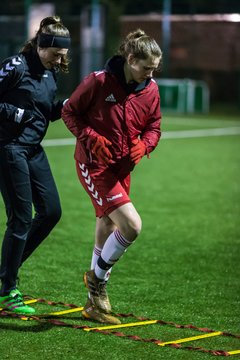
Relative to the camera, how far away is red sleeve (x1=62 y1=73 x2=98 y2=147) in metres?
Result: 6.48

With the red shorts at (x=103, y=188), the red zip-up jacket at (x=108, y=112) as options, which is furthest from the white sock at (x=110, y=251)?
the red zip-up jacket at (x=108, y=112)

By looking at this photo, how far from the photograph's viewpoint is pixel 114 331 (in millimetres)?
6434

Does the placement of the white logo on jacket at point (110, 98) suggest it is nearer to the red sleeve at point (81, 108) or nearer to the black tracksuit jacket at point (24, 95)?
the red sleeve at point (81, 108)

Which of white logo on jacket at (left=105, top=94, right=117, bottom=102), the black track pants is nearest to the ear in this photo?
white logo on jacket at (left=105, top=94, right=117, bottom=102)

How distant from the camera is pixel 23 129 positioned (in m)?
6.76

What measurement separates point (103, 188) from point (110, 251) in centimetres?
45

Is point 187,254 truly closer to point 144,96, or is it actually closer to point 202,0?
point 144,96

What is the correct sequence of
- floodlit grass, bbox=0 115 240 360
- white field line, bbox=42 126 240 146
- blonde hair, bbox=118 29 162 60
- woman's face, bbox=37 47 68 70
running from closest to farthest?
floodlit grass, bbox=0 115 240 360
blonde hair, bbox=118 29 162 60
woman's face, bbox=37 47 68 70
white field line, bbox=42 126 240 146

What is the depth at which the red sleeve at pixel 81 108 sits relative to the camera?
6.48 m

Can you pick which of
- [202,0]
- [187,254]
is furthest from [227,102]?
[187,254]

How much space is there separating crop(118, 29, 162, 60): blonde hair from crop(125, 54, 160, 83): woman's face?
27 mm

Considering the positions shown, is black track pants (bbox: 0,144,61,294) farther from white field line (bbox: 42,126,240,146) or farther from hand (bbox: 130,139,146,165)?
white field line (bbox: 42,126,240,146)

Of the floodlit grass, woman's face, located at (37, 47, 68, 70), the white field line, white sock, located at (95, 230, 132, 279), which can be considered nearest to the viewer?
the floodlit grass

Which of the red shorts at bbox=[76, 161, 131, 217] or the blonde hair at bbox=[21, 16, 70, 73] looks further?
the blonde hair at bbox=[21, 16, 70, 73]
